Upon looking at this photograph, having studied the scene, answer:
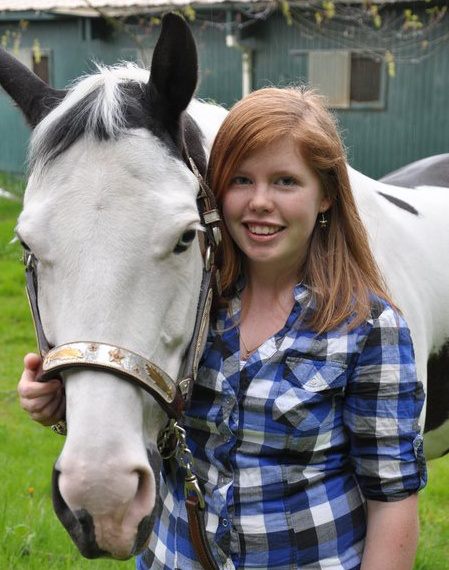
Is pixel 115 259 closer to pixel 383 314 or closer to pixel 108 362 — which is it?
pixel 108 362

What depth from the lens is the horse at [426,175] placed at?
12.3 feet

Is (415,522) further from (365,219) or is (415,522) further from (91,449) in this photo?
(365,219)

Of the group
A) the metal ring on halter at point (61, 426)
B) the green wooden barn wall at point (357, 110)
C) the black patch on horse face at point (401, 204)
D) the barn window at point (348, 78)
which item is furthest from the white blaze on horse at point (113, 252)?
the barn window at point (348, 78)

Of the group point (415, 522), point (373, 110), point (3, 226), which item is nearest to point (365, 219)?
point (415, 522)

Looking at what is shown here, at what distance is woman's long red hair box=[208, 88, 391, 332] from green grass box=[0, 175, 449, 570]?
6.15 ft

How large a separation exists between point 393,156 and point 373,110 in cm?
73

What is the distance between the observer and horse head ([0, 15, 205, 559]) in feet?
4.74

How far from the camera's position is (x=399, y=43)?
34.7 feet

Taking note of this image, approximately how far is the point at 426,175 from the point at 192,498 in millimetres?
2543

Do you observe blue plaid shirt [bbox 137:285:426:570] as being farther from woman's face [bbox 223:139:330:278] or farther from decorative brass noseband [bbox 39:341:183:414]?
decorative brass noseband [bbox 39:341:183:414]

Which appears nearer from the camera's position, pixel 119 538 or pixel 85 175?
pixel 119 538

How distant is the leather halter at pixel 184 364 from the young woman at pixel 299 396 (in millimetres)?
47

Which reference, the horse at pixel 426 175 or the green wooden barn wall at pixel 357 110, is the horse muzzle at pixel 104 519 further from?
the green wooden barn wall at pixel 357 110

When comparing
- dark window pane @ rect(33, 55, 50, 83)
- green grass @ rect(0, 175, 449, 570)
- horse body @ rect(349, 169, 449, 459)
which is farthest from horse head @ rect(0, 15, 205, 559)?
dark window pane @ rect(33, 55, 50, 83)
